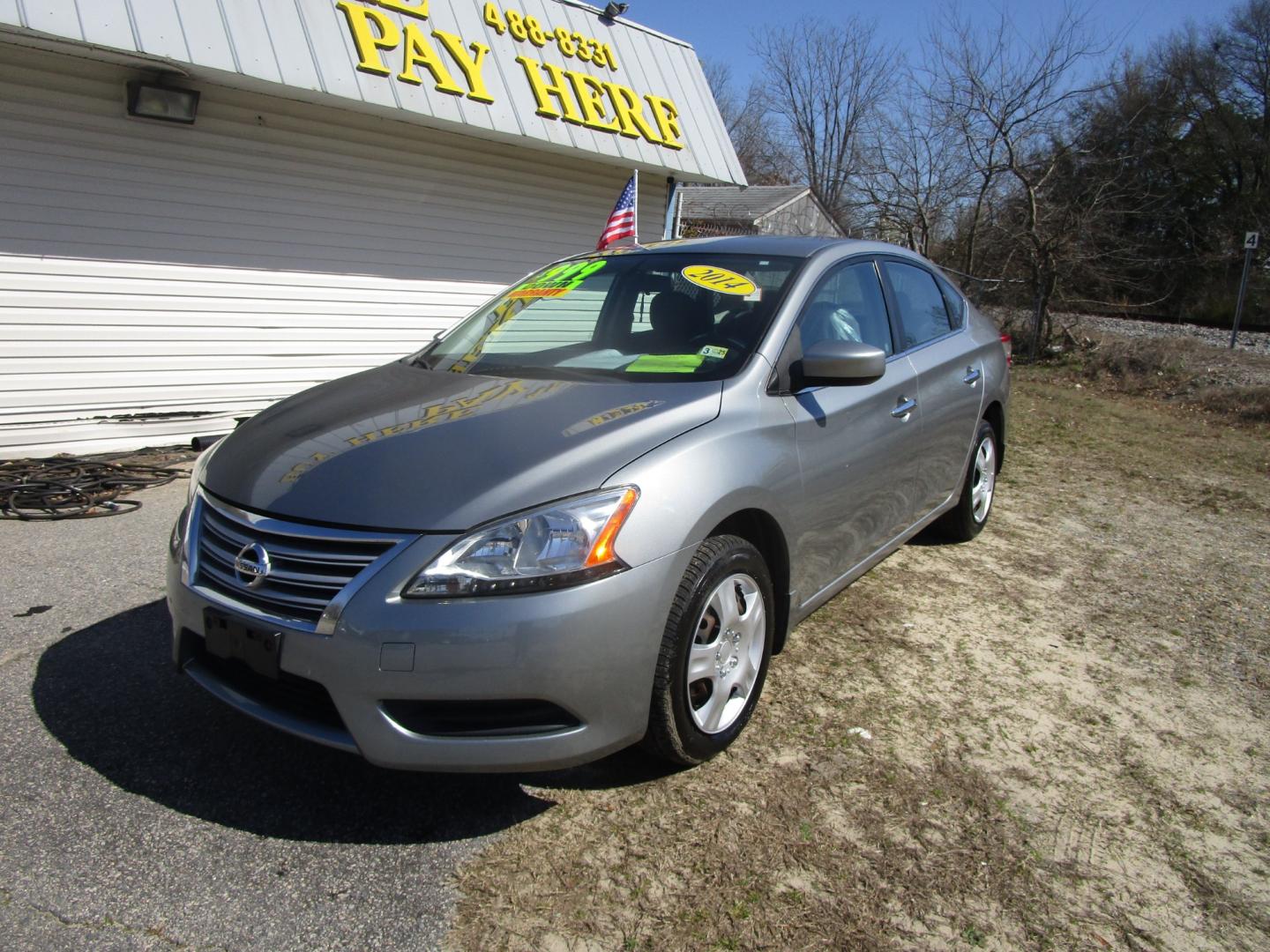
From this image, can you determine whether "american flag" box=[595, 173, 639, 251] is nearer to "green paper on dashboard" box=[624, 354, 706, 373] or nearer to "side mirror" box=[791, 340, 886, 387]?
"green paper on dashboard" box=[624, 354, 706, 373]

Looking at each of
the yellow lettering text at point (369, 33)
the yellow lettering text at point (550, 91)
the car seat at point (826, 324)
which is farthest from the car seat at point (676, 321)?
the yellow lettering text at point (550, 91)

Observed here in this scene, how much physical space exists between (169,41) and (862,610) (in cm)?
590

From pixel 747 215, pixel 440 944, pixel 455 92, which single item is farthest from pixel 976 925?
pixel 747 215

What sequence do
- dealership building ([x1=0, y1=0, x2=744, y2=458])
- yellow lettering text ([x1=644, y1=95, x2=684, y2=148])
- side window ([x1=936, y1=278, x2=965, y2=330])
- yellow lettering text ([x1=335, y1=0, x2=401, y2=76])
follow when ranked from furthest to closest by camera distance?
yellow lettering text ([x1=644, y1=95, x2=684, y2=148]) → yellow lettering text ([x1=335, y1=0, x2=401, y2=76]) → dealership building ([x1=0, y1=0, x2=744, y2=458]) → side window ([x1=936, y1=278, x2=965, y2=330])

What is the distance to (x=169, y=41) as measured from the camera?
629 centimetres

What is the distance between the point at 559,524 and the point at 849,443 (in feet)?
4.86

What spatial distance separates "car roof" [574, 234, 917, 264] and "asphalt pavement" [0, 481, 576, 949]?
221 centimetres

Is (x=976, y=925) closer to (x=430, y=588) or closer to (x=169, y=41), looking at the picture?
(x=430, y=588)

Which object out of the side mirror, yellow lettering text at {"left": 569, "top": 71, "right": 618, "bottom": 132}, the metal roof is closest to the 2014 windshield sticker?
the side mirror

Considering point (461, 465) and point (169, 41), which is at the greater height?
point (169, 41)

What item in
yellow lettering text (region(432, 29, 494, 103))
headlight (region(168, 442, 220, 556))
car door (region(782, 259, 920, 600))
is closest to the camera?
headlight (region(168, 442, 220, 556))

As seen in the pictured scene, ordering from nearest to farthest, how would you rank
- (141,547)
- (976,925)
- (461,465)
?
(976,925)
(461,465)
(141,547)

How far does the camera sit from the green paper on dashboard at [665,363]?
321 centimetres

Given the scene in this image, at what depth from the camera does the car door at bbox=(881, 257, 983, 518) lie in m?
4.21
